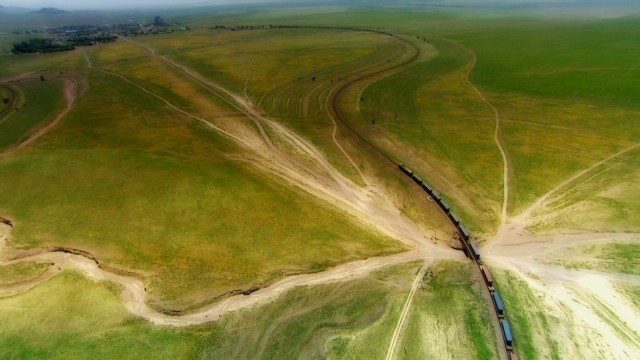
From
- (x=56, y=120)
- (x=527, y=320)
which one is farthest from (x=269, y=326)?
(x=56, y=120)

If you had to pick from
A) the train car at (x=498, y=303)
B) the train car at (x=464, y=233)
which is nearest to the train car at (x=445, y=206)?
the train car at (x=464, y=233)

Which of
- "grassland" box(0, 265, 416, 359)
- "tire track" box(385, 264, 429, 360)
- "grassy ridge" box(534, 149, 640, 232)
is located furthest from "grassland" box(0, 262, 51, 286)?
"grassy ridge" box(534, 149, 640, 232)

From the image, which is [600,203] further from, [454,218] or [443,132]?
[443,132]

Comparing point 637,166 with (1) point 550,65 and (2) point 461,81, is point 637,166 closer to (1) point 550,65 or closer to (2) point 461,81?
(2) point 461,81

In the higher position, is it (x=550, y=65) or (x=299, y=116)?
(x=550, y=65)

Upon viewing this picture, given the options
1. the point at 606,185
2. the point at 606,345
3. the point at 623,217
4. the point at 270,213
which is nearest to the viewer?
the point at 606,345

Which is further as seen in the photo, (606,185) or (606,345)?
(606,185)

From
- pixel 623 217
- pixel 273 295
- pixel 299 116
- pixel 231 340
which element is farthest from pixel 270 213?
pixel 623 217

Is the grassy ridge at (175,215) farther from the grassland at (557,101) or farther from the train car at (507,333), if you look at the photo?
the grassland at (557,101)
